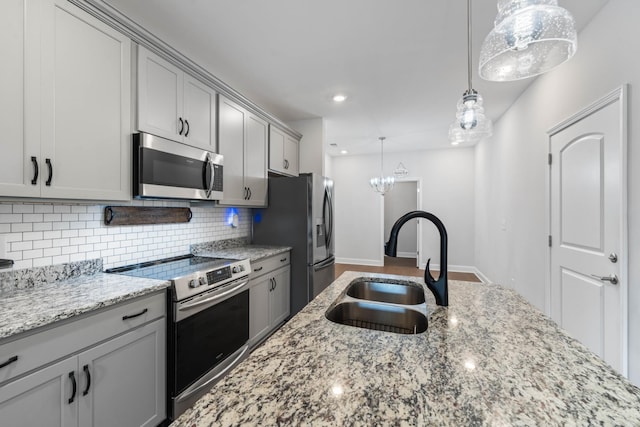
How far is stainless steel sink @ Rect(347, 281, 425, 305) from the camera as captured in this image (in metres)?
1.50

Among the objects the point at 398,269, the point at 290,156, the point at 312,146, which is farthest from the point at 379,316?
the point at 398,269

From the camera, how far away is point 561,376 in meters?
0.70

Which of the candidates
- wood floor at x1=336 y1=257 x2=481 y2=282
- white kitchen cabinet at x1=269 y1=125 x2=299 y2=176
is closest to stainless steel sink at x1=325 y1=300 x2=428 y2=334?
white kitchen cabinet at x1=269 y1=125 x2=299 y2=176

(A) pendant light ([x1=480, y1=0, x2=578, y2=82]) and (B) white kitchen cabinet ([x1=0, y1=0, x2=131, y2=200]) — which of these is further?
(B) white kitchen cabinet ([x1=0, y1=0, x2=131, y2=200])

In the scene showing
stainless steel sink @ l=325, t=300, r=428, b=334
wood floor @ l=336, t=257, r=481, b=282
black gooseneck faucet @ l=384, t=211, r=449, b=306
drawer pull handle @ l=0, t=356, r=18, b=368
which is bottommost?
wood floor @ l=336, t=257, r=481, b=282

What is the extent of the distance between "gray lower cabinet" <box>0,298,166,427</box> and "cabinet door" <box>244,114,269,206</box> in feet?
5.47

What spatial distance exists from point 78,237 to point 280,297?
1.84 meters

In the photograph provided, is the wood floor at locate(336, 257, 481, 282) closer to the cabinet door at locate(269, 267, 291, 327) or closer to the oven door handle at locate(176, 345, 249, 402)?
the cabinet door at locate(269, 267, 291, 327)

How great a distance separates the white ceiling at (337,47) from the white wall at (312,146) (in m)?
0.28

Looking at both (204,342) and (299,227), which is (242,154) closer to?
(299,227)

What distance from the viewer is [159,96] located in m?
1.91

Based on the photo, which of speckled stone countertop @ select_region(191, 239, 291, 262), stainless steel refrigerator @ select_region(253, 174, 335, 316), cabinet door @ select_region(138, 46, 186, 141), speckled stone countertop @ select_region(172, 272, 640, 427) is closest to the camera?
Result: speckled stone countertop @ select_region(172, 272, 640, 427)

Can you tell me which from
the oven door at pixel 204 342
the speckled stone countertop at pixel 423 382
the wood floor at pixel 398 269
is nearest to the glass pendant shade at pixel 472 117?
the speckled stone countertop at pixel 423 382

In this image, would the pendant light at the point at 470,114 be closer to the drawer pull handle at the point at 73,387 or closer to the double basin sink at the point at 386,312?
the double basin sink at the point at 386,312
